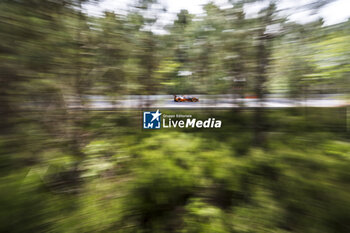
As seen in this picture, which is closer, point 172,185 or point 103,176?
point 103,176

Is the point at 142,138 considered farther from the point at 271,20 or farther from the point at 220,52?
the point at 271,20

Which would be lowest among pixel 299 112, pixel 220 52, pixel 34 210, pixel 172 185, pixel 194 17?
pixel 172 185

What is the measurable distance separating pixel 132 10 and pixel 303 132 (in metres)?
2.38

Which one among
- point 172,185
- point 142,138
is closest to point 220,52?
point 142,138

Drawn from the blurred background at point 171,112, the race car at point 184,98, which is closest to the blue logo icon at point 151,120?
the blurred background at point 171,112

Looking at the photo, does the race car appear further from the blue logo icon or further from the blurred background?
the blue logo icon

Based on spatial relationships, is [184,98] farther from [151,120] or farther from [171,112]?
[151,120]

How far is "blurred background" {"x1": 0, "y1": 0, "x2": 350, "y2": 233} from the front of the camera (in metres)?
0.99

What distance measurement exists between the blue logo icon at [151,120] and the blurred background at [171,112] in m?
0.09

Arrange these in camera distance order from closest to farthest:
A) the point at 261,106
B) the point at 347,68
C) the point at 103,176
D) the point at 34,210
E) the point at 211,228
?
the point at 34,210, the point at 347,68, the point at 103,176, the point at 211,228, the point at 261,106

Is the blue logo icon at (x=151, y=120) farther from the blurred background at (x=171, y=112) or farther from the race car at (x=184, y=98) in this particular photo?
the race car at (x=184, y=98)

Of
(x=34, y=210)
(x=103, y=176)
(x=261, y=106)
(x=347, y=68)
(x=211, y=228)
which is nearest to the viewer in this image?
(x=34, y=210)

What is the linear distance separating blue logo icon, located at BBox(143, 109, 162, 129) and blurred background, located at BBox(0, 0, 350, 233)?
0.09m

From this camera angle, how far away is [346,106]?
4.51ft
